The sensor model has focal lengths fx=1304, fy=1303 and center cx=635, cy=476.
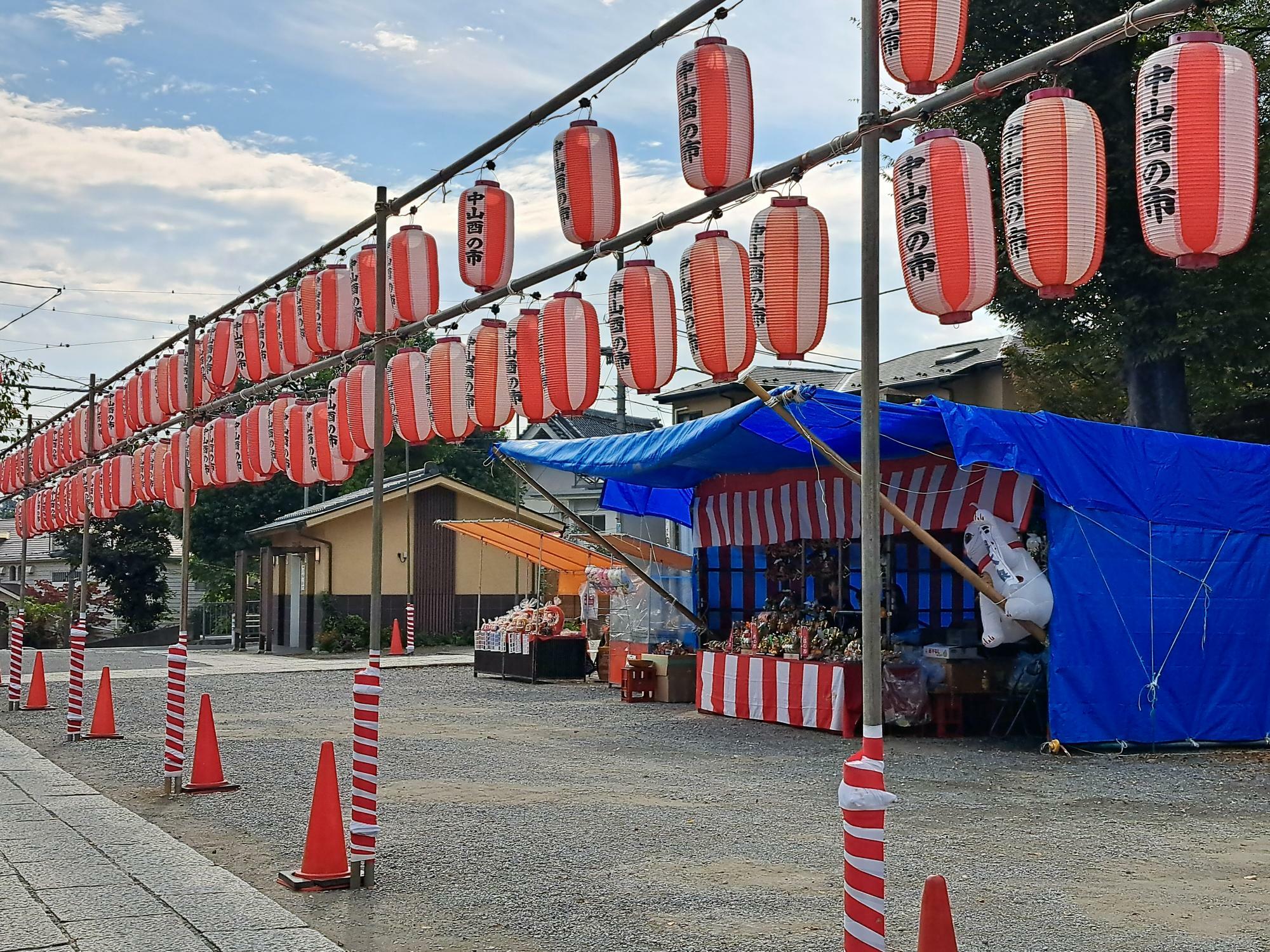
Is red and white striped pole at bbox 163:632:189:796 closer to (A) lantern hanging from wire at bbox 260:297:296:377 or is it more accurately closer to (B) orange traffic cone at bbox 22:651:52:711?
(A) lantern hanging from wire at bbox 260:297:296:377

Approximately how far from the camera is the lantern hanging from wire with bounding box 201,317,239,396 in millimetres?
17297

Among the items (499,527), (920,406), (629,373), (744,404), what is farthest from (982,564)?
(499,527)

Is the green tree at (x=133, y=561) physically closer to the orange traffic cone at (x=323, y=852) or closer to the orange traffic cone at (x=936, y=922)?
the orange traffic cone at (x=323, y=852)

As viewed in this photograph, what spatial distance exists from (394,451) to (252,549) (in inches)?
254

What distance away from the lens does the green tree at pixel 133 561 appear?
150 ft

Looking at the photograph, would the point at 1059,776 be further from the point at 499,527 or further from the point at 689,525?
the point at 499,527

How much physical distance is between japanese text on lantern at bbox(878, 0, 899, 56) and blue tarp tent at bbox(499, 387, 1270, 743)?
6.59m

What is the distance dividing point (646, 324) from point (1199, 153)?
4.91 metres

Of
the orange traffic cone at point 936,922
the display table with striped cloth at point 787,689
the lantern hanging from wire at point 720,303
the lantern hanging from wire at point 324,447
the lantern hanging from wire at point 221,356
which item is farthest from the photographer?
the lantern hanging from wire at point 221,356

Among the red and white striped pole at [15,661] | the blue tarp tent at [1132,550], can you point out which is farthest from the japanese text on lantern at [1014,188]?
the red and white striped pole at [15,661]

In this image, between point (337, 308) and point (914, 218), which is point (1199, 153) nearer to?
point (914, 218)

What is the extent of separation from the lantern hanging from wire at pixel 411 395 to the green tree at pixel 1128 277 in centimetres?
964

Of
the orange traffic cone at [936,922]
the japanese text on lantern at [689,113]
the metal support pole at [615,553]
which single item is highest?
the japanese text on lantern at [689,113]

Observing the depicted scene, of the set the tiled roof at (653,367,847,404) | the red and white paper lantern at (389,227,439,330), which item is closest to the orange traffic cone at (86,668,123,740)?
the red and white paper lantern at (389,227,439,330)
